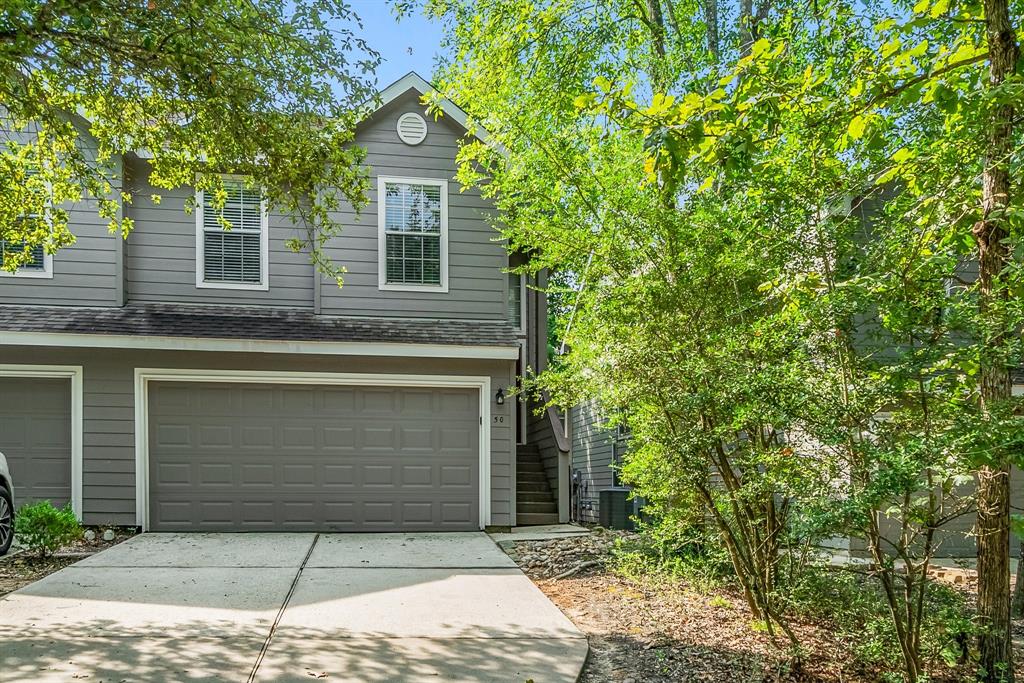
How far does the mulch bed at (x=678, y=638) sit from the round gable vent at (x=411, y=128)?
20.2 ft

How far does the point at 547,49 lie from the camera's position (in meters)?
10.0

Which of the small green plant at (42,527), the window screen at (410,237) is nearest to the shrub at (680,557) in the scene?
the window screen at (410,237)

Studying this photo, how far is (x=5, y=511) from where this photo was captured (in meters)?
7.85

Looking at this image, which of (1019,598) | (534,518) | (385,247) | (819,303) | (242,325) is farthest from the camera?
(534,518)

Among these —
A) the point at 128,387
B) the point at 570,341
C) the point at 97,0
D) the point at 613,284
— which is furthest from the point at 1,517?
the point at 613,284

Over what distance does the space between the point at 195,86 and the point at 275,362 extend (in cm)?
483

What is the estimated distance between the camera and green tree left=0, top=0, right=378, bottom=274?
553 centimetres

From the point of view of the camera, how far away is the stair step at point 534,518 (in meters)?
11.2

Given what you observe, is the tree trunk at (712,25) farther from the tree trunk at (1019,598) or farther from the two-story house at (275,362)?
the tree trunk at (1019,598)

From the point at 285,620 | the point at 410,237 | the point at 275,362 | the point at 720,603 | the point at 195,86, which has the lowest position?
the point at 720,603

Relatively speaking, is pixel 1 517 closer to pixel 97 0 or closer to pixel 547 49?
pixel 97 0

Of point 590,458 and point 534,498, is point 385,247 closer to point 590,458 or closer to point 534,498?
point 534,498

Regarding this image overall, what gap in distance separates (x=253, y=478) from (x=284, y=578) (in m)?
3.31

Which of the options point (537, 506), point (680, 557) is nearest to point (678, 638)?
point (680, 557)
